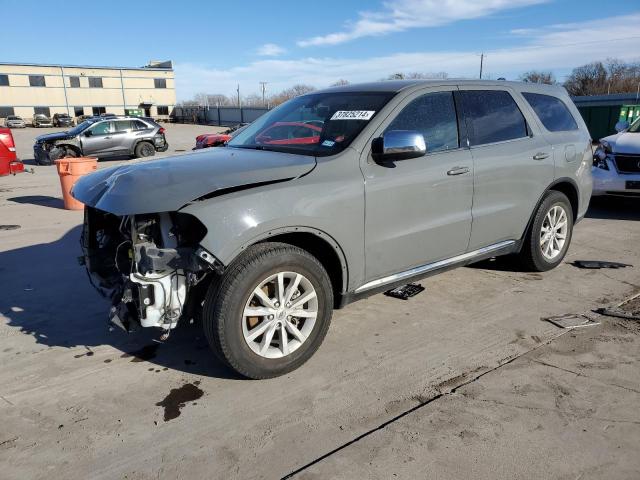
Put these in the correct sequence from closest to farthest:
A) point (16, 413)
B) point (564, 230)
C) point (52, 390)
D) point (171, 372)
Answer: point (16, 413) < point (52, 390) < point (171, 372) < point (564, 230)

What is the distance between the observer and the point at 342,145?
3.52 meters

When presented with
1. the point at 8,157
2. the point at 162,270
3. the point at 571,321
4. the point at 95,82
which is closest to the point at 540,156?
the point at 571,321

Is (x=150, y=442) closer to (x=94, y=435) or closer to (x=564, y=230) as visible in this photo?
(x=94, y=435)

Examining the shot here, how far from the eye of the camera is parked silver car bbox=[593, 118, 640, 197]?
7.59 meters

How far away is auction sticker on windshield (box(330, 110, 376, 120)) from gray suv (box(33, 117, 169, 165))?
15.7 m

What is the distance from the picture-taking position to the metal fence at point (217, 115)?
4814cm

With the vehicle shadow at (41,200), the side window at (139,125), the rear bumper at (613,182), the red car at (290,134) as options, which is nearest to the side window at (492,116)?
the red car at (290,134)

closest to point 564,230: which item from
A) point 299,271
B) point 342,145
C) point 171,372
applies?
point 342,145

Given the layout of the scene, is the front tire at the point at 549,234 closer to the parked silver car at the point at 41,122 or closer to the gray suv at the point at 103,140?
the gray suv at the point at 103,140

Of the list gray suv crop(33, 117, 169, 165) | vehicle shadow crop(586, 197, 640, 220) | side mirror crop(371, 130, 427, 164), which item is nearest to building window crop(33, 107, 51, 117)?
gray suv crop(33, 117, 169, 165)

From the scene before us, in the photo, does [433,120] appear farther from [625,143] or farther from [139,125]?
[139,125]

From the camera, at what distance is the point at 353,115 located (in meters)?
3.74

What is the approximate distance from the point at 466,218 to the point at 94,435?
120 inches

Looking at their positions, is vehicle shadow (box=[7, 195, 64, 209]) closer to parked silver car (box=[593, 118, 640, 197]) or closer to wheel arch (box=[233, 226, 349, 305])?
wheel arch (box=[233, 226, 349, 305])
